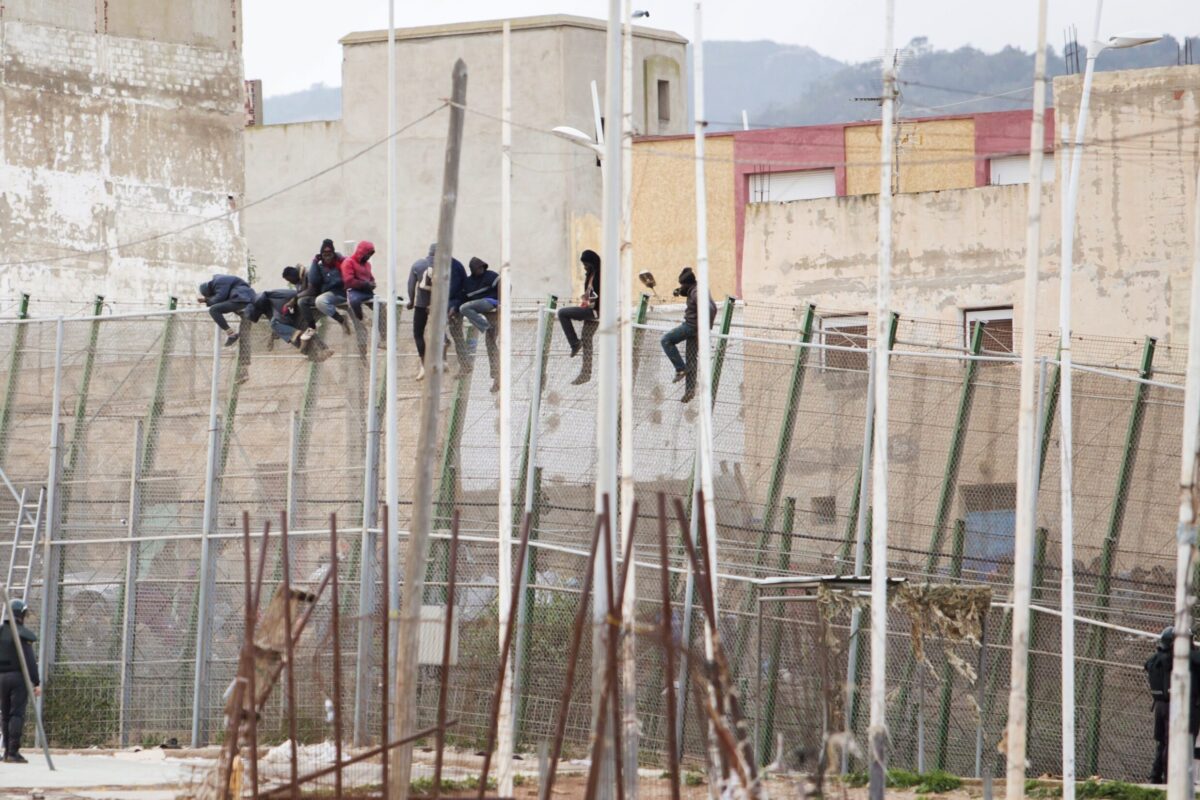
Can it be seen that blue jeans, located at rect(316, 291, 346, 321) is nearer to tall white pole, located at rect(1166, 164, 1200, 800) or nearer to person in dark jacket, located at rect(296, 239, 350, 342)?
person in dark jacket, located at rect(296, 239, 350, 342)

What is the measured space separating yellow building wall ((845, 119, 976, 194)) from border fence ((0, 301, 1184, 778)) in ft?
48.2

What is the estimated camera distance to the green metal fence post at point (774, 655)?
21.3 metres

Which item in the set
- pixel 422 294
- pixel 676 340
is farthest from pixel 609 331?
pixel 422 294

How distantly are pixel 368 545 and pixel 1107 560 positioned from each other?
7599 mm

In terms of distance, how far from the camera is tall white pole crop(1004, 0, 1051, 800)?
1589 centimetres

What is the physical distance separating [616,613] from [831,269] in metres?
22.6

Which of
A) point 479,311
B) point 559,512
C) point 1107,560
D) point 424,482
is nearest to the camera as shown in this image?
point 424,482

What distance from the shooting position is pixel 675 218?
40438mm

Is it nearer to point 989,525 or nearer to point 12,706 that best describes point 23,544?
point 12,706

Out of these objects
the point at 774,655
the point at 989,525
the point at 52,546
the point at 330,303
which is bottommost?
the point at 774,655

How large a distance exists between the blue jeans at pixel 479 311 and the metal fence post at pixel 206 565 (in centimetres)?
307

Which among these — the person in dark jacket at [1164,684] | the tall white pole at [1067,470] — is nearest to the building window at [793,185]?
the tall white pole at [1067,470]

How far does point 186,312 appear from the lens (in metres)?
24.6

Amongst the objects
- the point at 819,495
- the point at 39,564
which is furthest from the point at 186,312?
the point at 819,495
